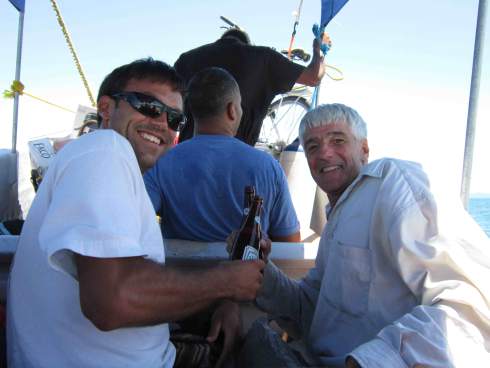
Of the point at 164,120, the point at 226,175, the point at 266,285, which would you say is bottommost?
the point at 266,285

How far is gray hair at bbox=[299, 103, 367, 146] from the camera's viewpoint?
2105mm

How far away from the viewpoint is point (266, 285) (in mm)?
1991

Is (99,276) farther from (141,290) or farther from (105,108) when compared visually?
(105,108)

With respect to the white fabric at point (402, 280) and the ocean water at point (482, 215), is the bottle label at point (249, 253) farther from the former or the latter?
the ocean water at point (482, 215)

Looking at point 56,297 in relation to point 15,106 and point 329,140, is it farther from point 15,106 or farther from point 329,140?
point 15,106

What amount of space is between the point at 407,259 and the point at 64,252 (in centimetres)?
100

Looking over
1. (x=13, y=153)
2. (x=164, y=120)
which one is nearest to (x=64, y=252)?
(x=164, y=120)

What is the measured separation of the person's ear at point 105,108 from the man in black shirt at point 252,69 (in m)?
1.97

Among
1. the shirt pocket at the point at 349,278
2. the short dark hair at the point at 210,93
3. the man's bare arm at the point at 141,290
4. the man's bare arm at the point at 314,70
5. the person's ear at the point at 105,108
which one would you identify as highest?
the man's bare arm at the point at 314,70

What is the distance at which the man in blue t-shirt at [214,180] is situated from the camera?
7.97 feet

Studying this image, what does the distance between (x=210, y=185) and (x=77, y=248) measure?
1452mm

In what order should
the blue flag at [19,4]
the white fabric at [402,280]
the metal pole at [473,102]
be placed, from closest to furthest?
1. the white fabric at [402,280]
2. the metal pole at [473,102]
3. the blue flag at [19,4]

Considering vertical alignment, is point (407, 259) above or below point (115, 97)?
below

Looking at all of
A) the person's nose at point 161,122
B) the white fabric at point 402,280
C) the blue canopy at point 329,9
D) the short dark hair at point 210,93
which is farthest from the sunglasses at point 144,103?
the blue canopy at point 329,9
